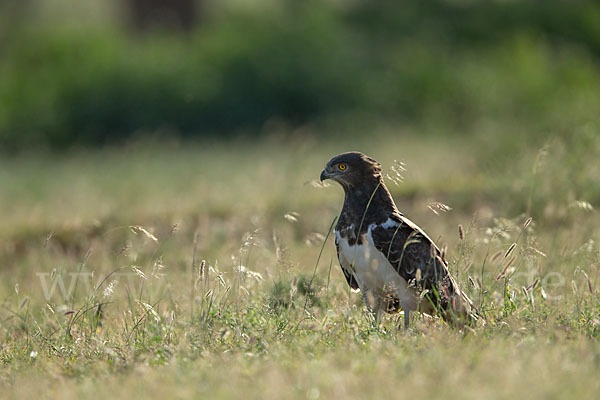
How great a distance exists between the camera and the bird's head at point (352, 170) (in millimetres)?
5727

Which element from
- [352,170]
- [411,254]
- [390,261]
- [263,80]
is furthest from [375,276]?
[263,80]

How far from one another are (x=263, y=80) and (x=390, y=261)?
1611 centimetres

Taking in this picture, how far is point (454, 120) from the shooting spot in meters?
19.9

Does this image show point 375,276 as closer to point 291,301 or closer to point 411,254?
point 411,254

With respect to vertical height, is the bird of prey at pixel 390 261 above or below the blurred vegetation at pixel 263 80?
above

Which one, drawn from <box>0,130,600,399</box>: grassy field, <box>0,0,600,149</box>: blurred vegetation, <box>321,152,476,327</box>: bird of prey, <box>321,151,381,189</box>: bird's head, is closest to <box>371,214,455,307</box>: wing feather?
<box>321,152,476,327</box>: bird of prey

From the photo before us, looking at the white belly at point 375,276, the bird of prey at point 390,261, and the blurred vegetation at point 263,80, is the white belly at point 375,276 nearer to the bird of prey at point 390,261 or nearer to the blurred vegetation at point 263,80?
the bird of prey at point 390,261

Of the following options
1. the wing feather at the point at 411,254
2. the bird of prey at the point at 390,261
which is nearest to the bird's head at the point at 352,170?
the bird of prey at the point at 390,261

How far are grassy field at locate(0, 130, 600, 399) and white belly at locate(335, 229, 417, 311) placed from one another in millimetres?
179

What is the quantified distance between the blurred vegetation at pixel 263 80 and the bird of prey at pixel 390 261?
13796 millimetres

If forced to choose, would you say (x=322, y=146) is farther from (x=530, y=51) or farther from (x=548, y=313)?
(x=548, y=313)

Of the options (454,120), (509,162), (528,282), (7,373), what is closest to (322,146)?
(454,120)

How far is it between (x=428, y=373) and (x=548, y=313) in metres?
1.66

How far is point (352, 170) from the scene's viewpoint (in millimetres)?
5738
